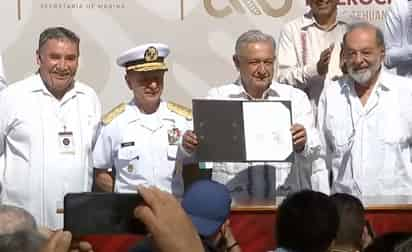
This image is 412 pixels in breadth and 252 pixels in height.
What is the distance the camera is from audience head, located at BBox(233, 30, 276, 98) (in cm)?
736

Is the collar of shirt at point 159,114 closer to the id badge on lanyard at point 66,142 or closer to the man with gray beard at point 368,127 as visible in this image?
the id badge on lanyard at point 66,142

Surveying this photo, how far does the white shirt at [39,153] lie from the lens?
7250 mm

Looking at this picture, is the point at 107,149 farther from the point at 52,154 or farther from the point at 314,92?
the point at 314,92

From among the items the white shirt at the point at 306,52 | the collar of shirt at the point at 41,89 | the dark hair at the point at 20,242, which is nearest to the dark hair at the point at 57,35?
the collar of shirt at the point at 41,89

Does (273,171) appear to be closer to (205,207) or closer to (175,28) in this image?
(175,28)

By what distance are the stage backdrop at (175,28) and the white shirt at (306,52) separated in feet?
1.51

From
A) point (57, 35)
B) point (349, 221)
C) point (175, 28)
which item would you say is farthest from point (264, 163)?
point (349, 221)

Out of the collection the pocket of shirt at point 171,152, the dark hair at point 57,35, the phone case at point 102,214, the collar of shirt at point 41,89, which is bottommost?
the phone case at point 102,214

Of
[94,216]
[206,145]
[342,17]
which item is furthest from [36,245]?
[342,17]

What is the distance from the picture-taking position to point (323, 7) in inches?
324

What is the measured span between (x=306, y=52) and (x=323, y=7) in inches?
12.7

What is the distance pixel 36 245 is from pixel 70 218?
1.39ft

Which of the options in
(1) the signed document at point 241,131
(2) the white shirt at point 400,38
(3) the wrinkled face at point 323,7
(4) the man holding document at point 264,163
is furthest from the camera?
(3) the wrinkled face at point 323,7

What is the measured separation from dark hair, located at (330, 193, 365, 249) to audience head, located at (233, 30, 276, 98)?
6.93 feet
